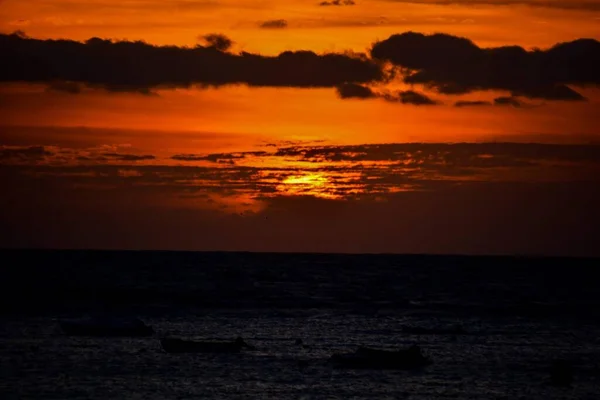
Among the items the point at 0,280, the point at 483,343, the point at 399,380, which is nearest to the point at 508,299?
the point at 483,343

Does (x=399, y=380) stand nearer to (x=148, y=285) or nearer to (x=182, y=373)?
(x=182, y=373)

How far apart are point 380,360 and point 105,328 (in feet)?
80.8

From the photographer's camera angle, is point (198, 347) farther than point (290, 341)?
No

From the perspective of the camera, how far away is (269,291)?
149125mm

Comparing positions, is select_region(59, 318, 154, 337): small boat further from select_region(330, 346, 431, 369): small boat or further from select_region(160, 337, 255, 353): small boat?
select_region(330, 346, 431, 369): small boat

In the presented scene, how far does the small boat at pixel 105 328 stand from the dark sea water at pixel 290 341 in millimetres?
1627

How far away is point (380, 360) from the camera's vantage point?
212ft

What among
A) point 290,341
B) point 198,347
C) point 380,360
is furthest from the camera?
point 290,341

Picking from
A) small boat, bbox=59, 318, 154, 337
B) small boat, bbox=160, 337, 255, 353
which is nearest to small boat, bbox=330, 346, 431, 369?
Result: small boat, bbox=160, 337, 255, 353

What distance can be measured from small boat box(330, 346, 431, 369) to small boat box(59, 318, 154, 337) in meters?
20.4

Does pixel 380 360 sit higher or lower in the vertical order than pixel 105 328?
higher

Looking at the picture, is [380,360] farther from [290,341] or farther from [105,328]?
[105,328]

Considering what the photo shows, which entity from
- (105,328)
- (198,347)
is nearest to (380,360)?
(198,347)

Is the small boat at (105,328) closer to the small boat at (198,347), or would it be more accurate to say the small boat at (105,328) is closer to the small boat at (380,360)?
the small boat at (198,347)
